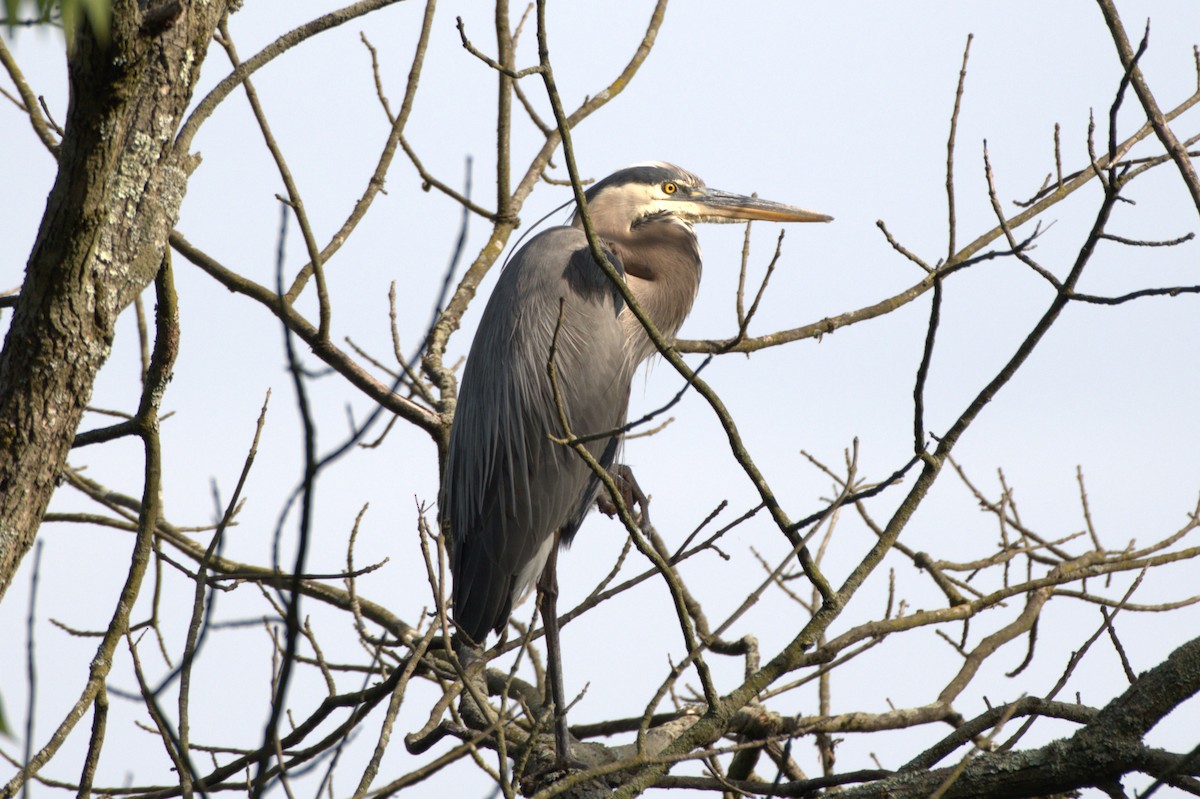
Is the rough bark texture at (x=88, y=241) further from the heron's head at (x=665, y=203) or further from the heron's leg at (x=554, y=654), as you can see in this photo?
the heron's head at (x=665, y=203)

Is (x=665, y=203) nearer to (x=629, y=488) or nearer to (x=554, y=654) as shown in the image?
(x=629, y=488)

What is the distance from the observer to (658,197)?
Answer: 5.02 m

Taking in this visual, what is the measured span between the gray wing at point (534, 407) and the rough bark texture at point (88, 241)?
240 cm

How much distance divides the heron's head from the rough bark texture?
299 centimetres

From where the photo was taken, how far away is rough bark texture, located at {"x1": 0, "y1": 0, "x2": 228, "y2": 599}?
152 centimetres

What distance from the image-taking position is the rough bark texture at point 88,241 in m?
1.52

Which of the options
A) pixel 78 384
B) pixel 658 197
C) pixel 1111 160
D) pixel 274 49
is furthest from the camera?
pixel 658 197

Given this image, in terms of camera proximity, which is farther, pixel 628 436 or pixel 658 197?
pixel 658 197

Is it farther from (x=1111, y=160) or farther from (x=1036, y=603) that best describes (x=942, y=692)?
(x=1111, y=160)

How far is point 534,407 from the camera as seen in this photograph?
14.5ft

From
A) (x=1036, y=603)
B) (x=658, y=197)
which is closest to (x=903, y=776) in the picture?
(x=1036, y=603)

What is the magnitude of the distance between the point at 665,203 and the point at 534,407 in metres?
1.19

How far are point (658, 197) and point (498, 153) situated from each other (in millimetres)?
1142

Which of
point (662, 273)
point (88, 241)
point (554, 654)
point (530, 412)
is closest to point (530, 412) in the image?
point (530, 412)
